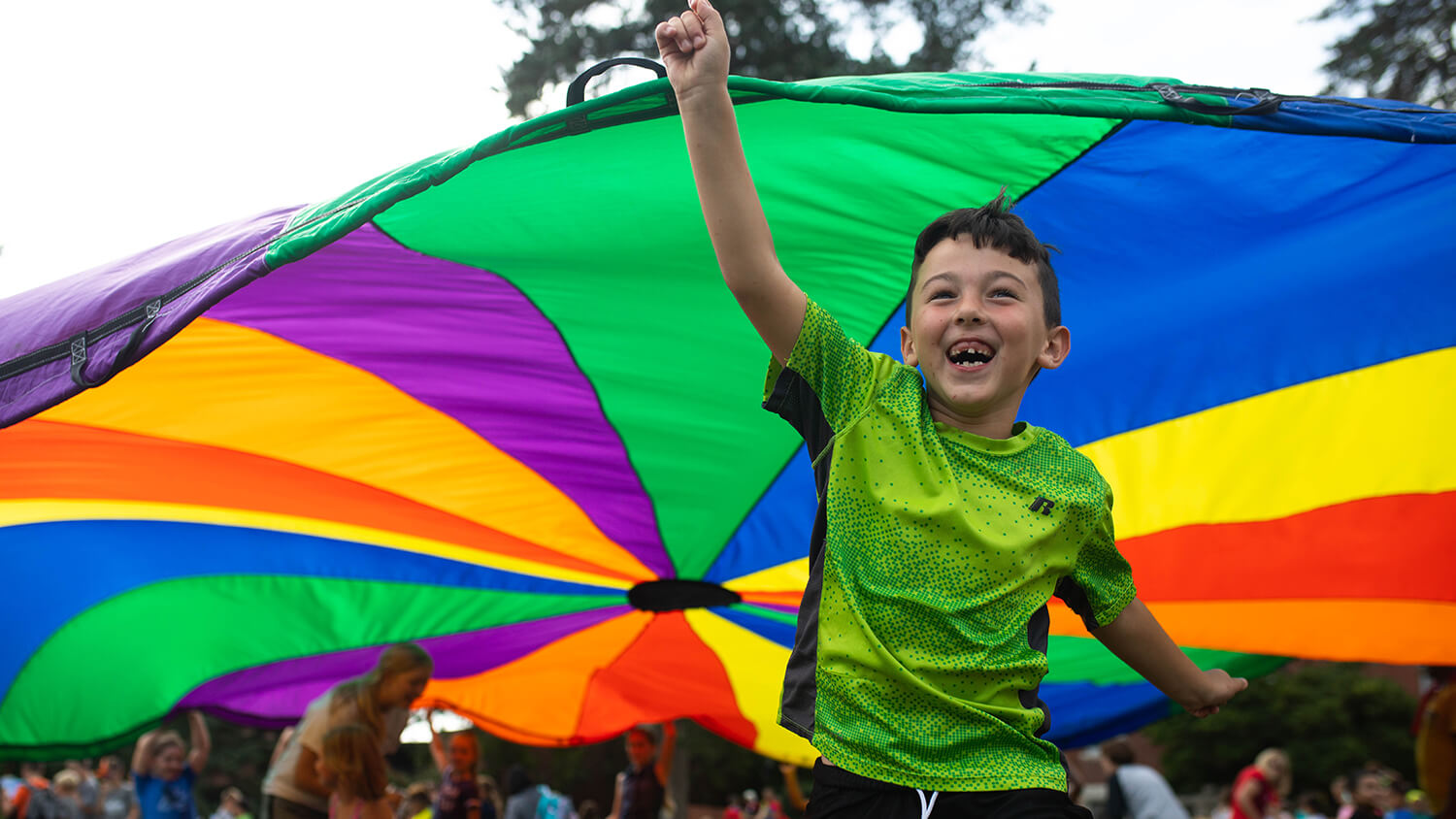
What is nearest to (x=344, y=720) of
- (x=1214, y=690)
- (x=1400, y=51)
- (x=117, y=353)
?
(x=117, y=353)

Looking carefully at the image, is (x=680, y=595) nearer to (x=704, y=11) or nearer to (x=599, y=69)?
(x=599, y=69)

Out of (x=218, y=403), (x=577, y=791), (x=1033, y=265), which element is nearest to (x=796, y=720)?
(x=1033, y=265)

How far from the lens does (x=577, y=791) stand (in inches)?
736

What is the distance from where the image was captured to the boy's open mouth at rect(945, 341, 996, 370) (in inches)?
56.5

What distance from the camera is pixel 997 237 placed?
57.7 inches

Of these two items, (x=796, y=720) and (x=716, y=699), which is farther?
(x=716, y=699)

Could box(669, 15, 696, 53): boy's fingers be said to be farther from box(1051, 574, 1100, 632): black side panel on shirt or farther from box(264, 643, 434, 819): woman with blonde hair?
box(264, 643, 434, 819): woman with blonde hair

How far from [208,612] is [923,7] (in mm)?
11461

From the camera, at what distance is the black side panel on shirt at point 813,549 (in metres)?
1.50

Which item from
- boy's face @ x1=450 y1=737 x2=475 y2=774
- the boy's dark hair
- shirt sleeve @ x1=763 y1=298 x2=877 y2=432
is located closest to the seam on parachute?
shirt sleeve @ x1=763 y1=298 x2=877 y2=432

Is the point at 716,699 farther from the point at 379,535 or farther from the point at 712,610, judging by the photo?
the point at 379,535

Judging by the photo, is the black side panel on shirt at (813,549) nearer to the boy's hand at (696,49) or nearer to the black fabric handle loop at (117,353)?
the boy's hand at (696,49)

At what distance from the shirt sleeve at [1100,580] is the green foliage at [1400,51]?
10545 mm

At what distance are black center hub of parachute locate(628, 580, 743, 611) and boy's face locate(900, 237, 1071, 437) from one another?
101 inches
